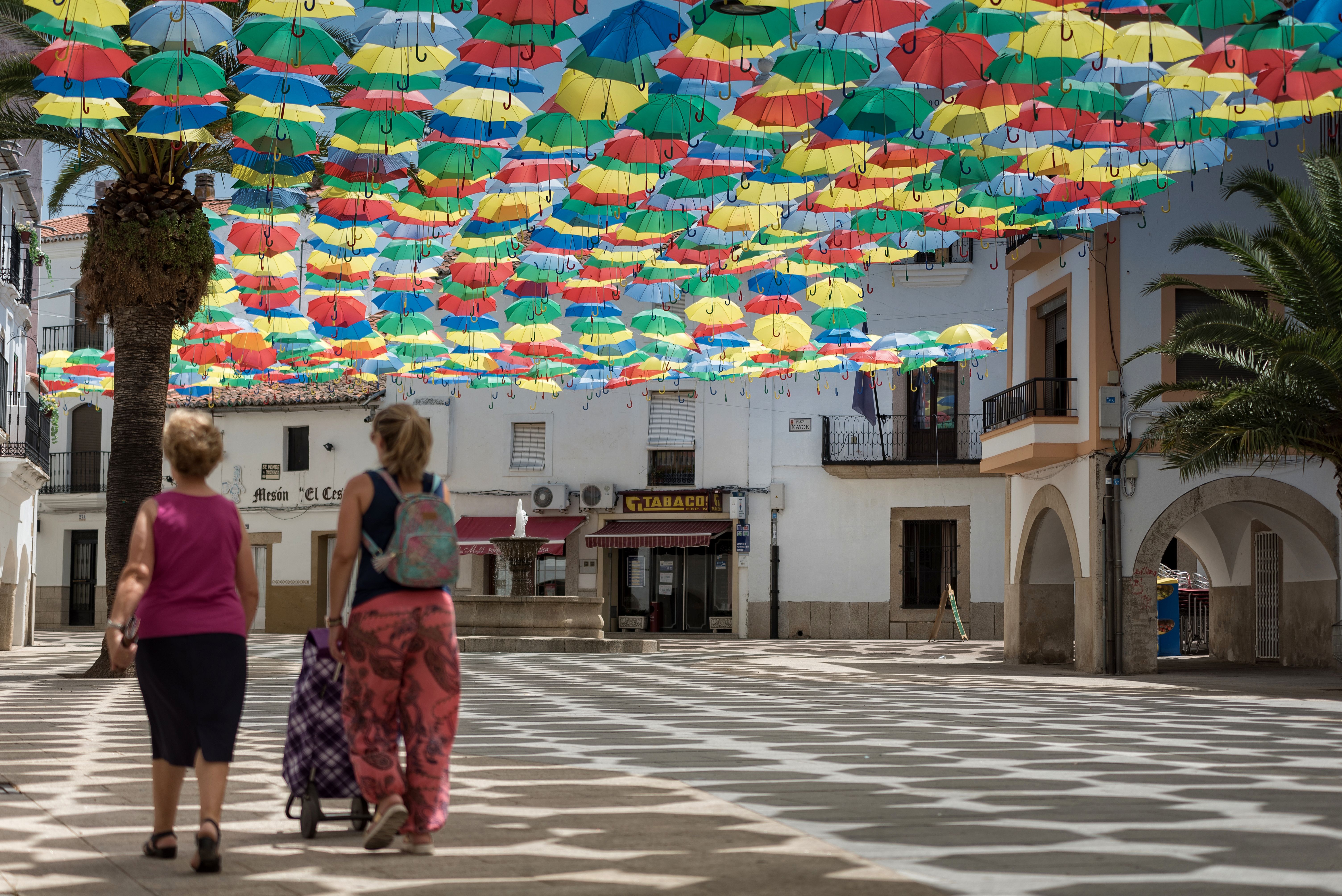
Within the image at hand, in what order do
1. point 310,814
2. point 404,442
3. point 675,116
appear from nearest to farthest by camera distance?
point 404,442 → point 310,814 → point 675,116

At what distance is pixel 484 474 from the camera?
38.1 m

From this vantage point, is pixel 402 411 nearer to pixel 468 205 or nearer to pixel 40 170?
pixel 468 205

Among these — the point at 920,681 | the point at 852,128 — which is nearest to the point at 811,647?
the point at 920,681

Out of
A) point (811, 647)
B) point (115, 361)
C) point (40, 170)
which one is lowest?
point (811, 647)

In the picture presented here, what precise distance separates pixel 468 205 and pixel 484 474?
72.5 feet

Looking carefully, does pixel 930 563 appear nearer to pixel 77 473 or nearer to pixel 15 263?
pixel 15 263

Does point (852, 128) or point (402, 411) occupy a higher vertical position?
point (852, 128)

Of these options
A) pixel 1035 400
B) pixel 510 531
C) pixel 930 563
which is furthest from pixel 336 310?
pixel 930 563

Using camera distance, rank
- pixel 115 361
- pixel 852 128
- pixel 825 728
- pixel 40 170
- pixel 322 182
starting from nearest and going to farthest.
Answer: pixel 825 728 < pixel 852 128 < pixel 322 182 < pixel 115 361 < pixel 40 170

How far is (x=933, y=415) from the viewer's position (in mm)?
35500

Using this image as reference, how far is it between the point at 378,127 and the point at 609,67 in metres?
2.72

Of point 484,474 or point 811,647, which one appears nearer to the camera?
point 811,647

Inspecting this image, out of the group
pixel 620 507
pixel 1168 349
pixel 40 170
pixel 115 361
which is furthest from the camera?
pixel 620 507

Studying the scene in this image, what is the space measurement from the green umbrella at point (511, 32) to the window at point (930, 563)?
81.9ft
